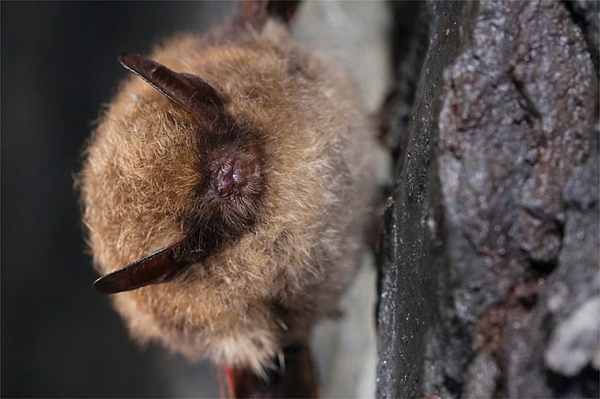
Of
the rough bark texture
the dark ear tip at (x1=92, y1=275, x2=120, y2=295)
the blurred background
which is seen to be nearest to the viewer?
the rough bark texture

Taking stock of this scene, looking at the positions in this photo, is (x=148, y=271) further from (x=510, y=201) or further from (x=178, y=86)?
(x=510, y=201)

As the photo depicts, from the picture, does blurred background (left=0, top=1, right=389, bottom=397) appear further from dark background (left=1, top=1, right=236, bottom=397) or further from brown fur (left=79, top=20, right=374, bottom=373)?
brown fur (left=79, top=20, right=374, bottom=373)

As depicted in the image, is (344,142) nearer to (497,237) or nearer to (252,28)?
(252,28)

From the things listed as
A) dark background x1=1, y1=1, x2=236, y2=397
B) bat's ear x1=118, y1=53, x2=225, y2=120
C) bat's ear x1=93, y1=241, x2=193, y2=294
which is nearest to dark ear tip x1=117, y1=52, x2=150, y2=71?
bat's ear x1=118, y1=53, x2=225, y2=120

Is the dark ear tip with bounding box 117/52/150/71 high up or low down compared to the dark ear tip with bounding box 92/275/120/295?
up

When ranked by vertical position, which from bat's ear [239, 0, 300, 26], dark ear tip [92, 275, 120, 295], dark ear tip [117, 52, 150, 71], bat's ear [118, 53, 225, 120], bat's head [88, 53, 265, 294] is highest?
bat's ear [239, 0, 300, 26]

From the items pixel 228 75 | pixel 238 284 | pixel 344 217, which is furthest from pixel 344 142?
pixel 238 284
